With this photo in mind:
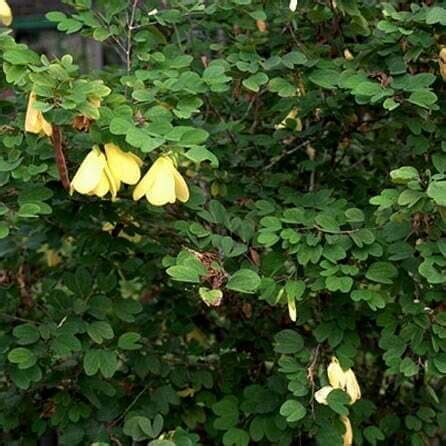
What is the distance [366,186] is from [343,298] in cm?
36

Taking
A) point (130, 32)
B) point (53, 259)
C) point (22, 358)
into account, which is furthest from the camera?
point (53, 259)

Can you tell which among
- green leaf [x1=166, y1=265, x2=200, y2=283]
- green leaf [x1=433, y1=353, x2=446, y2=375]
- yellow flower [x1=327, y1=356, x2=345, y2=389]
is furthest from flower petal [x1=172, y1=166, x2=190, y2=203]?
green leaf [x1=433, y1=353, x2=446, y2=375]

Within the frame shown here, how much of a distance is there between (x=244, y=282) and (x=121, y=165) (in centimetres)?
32

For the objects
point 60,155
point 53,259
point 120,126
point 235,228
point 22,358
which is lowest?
point 53,259

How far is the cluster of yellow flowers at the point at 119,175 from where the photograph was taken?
4.84 ft

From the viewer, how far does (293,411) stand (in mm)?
1693

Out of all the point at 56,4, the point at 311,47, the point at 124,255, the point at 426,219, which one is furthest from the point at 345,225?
the point at 56,4

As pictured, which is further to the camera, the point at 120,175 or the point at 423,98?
the point at 423,98

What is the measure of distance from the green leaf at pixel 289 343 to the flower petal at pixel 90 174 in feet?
1.94

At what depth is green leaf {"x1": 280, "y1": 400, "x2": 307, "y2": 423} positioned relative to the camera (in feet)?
5.51

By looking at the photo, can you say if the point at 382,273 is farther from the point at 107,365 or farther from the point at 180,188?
the point at 107,365

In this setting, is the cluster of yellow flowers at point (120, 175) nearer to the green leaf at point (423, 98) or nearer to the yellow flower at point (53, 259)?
the green leaf at point (423, 98)

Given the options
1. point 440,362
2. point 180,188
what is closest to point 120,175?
point 180,188

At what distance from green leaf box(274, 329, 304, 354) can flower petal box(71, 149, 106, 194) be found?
591 mm
